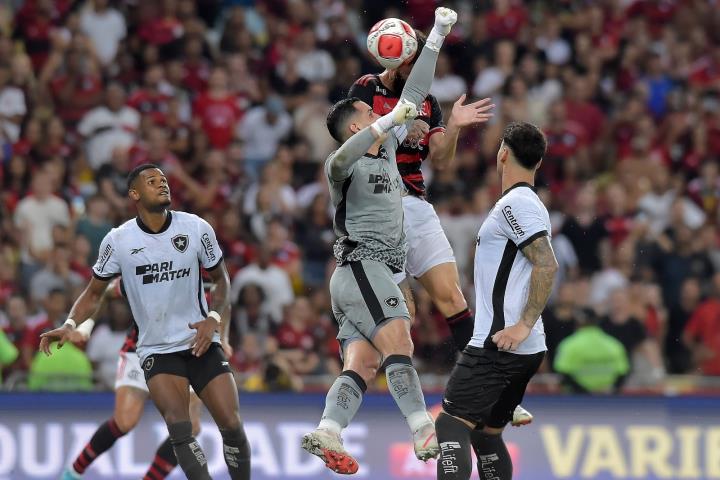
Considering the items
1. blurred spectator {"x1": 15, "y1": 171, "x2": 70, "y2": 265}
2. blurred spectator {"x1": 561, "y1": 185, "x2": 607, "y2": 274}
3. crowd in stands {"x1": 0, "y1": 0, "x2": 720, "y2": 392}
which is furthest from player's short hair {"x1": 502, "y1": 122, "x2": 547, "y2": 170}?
blurred spectator {"x1": 15, "y1": 171, "x2": 70, "y2": 265}

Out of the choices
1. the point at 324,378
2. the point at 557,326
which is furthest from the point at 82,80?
the point at 557,326

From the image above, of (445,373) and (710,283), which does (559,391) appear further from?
(710,283)

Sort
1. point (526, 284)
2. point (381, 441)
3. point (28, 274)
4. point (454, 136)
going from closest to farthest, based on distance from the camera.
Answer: point (526, 284), point (454, 136), point (381, 441), point (28, 274)

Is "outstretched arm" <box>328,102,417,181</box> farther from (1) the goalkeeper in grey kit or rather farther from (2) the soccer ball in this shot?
(2) the soccer ball

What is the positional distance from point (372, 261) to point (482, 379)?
45.6 inches

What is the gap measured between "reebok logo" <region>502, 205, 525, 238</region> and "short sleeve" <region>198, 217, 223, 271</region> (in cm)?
250

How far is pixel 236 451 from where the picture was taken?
11.0 metres

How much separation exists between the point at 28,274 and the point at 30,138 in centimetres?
220

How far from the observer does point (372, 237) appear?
33.3 ft

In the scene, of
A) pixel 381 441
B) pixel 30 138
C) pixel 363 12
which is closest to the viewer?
pixel 381 441

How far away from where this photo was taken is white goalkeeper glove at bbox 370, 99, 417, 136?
962cm

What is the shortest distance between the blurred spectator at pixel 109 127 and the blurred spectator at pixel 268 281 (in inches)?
91.0

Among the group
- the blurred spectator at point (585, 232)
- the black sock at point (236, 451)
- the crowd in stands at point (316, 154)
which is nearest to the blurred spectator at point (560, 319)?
the crowd in stands at point (316, 154)

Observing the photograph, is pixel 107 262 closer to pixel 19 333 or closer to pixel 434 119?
pixel 434 119
